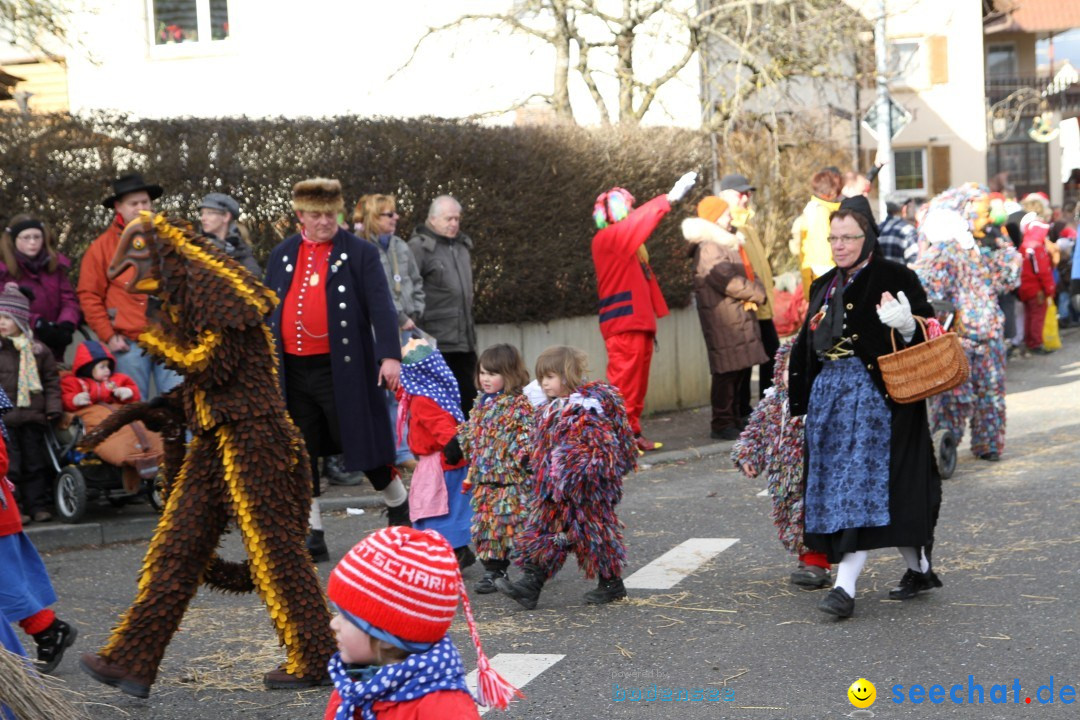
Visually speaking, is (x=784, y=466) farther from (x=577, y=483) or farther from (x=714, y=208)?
(x=714, y=208)

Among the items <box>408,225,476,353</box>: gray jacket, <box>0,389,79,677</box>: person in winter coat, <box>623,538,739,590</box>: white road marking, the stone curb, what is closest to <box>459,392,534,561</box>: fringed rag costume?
<box>623,538,739,590</box>: white road marking

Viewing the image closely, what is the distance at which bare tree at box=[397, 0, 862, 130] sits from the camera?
17.4 metres

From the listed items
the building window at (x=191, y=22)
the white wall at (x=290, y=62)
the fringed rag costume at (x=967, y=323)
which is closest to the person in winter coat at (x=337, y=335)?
the fringed rag costume at (x=967, y=323)

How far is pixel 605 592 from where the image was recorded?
727cm

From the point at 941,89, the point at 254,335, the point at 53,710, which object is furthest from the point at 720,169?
the point at 941,89

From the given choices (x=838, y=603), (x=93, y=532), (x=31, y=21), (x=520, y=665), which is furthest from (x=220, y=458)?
(x=31, y=21)

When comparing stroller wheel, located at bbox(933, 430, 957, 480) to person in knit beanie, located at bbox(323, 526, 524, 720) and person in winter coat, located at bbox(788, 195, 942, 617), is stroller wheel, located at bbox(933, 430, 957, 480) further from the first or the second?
person in knit beanie, located at bbox(323, 526, 524, 720)

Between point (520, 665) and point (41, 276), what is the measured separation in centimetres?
526

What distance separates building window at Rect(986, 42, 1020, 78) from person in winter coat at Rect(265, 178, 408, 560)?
48921 mm

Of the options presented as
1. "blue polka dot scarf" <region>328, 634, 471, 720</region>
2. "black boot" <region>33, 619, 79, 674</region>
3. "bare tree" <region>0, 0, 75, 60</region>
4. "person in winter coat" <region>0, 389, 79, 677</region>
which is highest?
"bare tree" <region>0, 0, 75, 60</region>

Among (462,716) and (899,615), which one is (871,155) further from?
(462,716)

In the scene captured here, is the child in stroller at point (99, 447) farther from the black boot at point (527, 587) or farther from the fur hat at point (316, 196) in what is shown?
the black boot at point (527, 587)

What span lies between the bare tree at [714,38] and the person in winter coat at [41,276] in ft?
26.1

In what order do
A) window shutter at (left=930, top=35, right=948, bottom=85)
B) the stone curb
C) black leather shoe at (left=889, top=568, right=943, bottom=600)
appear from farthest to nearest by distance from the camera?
window shutter at (left=930, top=35, right=948, bottom=85), the stone curb, black leather shoe at (left=889, top=568, right=943, bottom=600)
